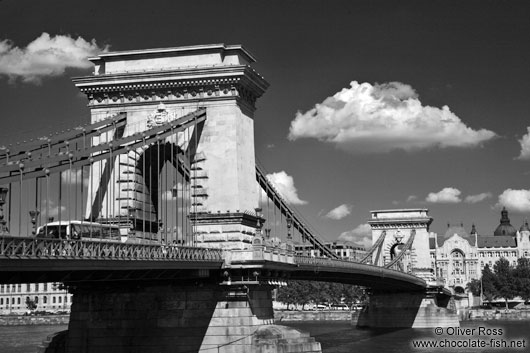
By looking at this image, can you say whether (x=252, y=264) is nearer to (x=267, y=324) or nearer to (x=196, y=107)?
(x=267, y=324)

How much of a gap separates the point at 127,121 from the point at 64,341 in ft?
49.4

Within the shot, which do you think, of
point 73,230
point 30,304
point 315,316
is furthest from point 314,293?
point 73,230

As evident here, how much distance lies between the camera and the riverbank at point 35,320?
17012cm

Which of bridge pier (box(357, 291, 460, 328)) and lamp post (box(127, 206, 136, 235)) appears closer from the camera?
lamp post (box(127, 206, 136, 235))

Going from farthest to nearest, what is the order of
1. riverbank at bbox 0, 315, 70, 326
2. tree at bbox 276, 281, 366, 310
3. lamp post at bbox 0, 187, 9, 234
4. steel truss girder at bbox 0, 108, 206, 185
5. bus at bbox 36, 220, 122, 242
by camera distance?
tree at bbox 276, 281, 366, 310 → riverbank at bbox 0, 315, 70, 326 → bus at bbox 36, 220, 122, 242 → steel truss girder at bbox 0, 108, 206, 185 → lamp post at bbox 0, 187, 9, 234

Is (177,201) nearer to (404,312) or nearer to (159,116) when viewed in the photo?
(159,116)

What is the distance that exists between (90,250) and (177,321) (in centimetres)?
1644

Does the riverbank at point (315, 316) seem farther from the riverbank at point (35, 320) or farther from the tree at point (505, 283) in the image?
the riverbank at point (35, 320)

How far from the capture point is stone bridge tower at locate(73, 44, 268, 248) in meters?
57.3

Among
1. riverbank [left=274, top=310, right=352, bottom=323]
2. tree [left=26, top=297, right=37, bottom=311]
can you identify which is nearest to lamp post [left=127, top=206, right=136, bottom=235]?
riverbank [left=274, top=310, right=352, bottom=323]

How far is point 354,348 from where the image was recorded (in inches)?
3273

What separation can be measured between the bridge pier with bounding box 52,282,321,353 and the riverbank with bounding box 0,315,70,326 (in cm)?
11847

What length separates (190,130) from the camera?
58.6 meters

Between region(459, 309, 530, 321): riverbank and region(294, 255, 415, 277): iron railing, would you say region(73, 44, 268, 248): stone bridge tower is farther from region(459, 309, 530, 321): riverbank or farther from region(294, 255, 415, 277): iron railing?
region(459, 309, 530, 321): riverbank
